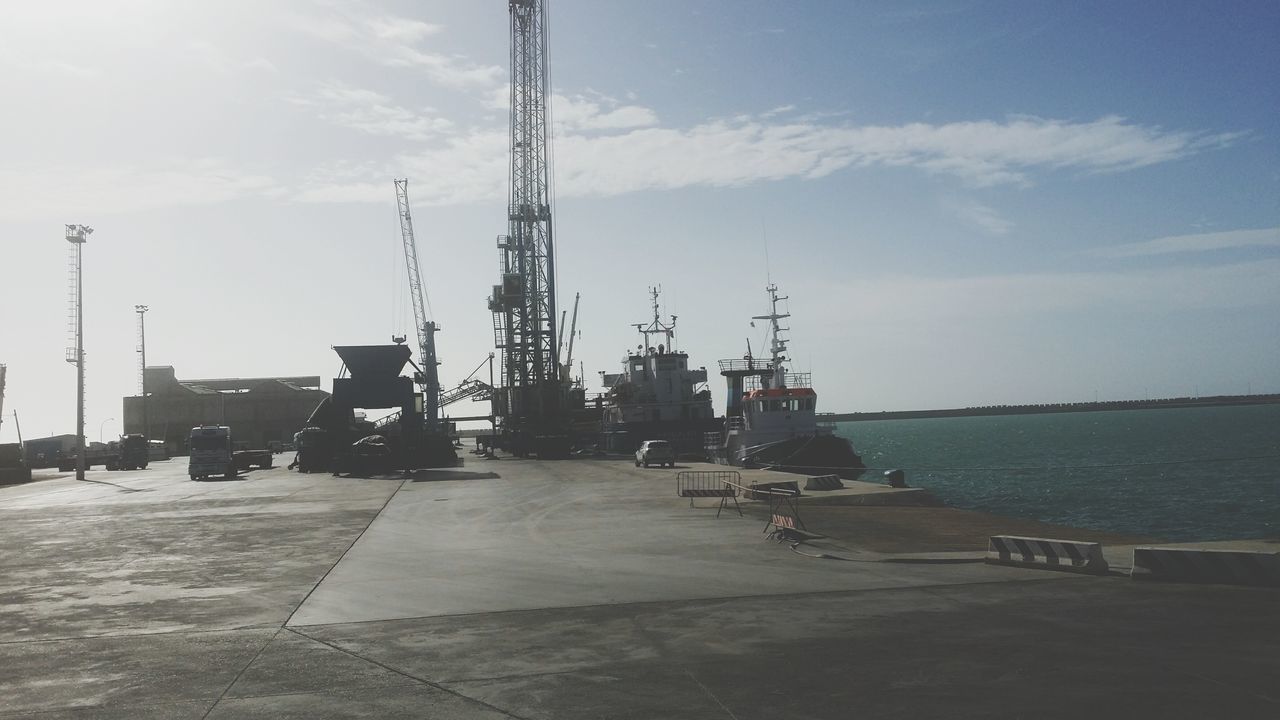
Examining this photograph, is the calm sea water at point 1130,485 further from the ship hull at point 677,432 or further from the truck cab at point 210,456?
the truck cab at point 210,456

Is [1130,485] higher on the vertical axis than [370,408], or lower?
lower

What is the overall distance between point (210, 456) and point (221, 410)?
100238 millimetres

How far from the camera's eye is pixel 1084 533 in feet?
87.8

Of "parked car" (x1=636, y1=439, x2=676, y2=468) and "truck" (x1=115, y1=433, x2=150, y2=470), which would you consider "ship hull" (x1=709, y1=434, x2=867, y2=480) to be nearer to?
"parked car" (x1=636, y1=439, x2=676, y2=468)

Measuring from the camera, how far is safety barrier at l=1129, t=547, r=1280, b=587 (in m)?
15.1

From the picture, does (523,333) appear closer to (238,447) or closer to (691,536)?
(238,447)

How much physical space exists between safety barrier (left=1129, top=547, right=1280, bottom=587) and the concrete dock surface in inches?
18.8

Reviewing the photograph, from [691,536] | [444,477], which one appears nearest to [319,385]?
[444,477]

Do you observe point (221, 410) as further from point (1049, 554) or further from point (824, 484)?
point (1049, 554)

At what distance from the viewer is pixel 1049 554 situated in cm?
1744

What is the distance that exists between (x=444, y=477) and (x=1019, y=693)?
46954mm

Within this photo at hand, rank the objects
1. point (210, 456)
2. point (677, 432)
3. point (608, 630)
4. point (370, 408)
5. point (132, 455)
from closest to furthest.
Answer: point (608, 630), point (210, 456), point (370, 408), point (132, 455), point (677, 432)

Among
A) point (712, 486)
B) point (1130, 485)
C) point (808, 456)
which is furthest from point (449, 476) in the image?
point (1130, 485)

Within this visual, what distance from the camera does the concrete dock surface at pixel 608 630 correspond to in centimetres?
941
